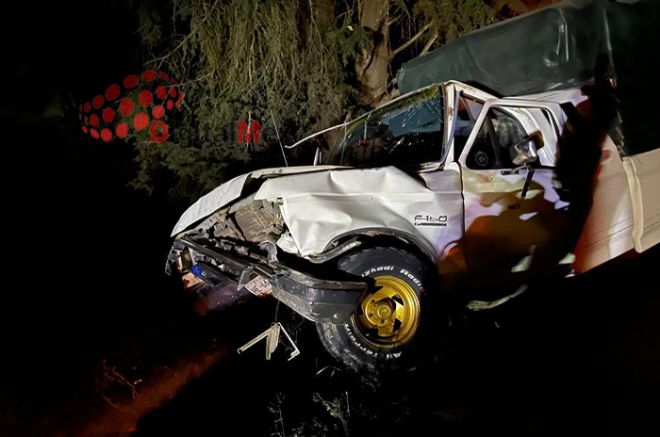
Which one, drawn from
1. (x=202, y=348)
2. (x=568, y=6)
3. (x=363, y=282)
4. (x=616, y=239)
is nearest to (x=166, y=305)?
(x=202, y=348)

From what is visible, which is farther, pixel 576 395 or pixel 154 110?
pixel 154 110

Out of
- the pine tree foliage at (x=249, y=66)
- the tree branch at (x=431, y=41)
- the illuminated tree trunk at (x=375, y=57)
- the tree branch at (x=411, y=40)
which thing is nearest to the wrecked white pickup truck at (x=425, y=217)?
the pine tree foliage at (x=249, y=66)

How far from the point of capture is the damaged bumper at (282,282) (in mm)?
3318

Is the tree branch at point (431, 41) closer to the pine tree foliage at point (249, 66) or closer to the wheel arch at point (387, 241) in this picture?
the pine tree foliage at point (249, 66)

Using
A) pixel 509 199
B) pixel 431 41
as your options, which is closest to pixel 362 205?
pixel 509 199

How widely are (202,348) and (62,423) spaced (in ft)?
4.57

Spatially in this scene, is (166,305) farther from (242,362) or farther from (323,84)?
(323,84)

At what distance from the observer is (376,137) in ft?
16.2

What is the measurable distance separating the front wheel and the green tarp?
258cm

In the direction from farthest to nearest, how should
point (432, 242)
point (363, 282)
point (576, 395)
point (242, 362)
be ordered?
point (242, 362) → point (432, 242) → point (363, 282) → point (576, 395)

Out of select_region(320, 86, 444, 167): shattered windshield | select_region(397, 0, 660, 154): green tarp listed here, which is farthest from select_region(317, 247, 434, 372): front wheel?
select_region(397, 0, 660, 154): green tarp

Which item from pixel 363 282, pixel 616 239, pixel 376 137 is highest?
pixel 376 137

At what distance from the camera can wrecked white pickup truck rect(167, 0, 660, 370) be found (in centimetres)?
351

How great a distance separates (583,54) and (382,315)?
10.6ft
